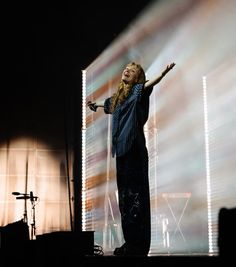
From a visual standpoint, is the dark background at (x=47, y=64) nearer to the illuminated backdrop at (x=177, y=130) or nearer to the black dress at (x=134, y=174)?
the illuminated backdrop at (x=177, y=130)

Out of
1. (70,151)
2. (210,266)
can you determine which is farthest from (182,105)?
(210,266)

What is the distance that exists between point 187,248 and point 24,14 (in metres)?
3.29

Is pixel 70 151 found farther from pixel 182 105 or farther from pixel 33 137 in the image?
pixel 182 105

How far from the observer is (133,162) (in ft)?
10.5

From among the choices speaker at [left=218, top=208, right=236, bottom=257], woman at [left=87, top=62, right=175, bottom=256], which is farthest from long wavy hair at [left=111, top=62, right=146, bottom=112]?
speaker at [left=218, top=208, right=236, bottom=257]

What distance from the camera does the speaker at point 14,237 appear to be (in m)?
3.31

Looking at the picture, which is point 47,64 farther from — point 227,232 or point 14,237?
point 227,232

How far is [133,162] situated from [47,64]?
3103 mm

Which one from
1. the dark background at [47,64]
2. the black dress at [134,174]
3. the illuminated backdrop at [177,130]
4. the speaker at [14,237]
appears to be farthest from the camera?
the dark background at [47,64]

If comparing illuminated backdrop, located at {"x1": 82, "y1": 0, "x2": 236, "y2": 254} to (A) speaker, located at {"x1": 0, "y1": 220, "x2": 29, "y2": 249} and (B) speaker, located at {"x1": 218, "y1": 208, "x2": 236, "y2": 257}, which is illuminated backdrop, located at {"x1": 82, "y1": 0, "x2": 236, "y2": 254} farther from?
(B) speaker, located at {"x1": 218, "y1": 208, "x2": 236, "y2": 257}

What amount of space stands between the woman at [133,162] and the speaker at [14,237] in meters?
0.65

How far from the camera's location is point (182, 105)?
5734 millimetres

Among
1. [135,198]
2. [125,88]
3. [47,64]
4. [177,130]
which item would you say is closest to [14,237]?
[135,198]

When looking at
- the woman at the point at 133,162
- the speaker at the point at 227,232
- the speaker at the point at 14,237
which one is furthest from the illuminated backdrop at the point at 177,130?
the speaker at the point at 227,232
